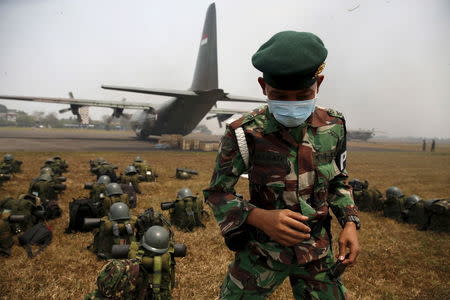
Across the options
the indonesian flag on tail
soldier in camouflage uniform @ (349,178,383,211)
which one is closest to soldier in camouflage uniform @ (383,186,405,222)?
soldier in camouflage uniform @ (349,178,383,211)

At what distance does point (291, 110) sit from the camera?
2.19 m

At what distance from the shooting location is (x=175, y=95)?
2747 cm

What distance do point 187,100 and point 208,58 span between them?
3938 mm

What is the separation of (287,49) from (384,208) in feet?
29.7

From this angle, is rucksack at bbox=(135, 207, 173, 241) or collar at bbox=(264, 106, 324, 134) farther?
rucksack at bbox=(135, 207, 173, 241)

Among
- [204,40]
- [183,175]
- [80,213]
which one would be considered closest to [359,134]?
[204,40]

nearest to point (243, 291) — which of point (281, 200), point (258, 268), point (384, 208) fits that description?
point (258, 268)

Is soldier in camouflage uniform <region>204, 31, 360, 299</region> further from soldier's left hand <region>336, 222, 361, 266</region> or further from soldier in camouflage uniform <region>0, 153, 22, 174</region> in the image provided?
soldier in camouflage uniform <region>0, 153, 22, 174</region>

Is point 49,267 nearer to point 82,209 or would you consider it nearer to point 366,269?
point 82,209

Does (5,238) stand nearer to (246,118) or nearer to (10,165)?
(246,118)

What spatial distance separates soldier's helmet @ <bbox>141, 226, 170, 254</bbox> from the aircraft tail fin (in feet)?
81.3

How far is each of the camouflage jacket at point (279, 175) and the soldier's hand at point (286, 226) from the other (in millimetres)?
165

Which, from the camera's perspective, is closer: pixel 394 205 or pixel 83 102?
pixel 394 205

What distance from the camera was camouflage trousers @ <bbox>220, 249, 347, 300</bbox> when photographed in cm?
234
